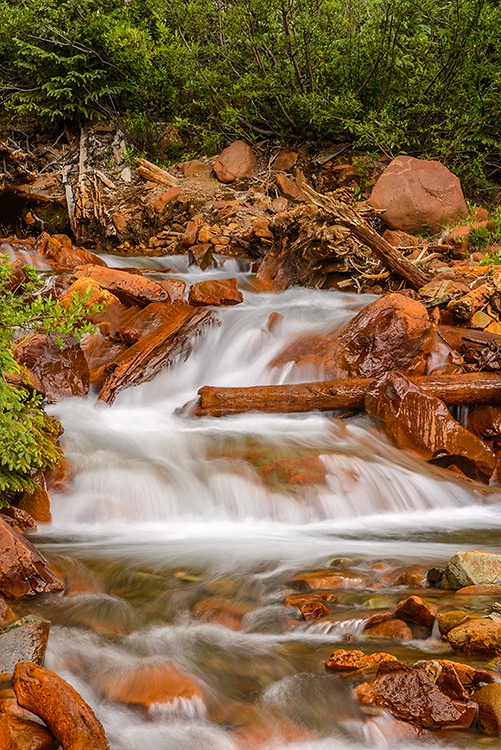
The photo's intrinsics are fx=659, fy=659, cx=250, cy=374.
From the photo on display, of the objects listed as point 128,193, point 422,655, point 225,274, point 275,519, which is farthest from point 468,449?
point 128,193

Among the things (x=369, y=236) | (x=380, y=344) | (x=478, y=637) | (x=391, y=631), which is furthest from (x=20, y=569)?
(x=369, y=236)

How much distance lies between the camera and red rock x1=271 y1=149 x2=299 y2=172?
46.2 ft

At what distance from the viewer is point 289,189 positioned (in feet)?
43.5

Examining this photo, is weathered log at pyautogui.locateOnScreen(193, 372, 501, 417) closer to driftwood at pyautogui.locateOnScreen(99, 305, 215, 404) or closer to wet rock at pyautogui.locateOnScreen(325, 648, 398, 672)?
driftwood at pyautogui.locateOnScreen(99, 305, 215, 404)

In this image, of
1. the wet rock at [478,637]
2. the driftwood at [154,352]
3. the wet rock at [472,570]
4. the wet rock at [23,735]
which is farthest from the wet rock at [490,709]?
the driftwood at [154,352]

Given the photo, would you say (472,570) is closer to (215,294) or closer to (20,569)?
(20,569)

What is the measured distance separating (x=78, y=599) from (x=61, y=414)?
9.07ft

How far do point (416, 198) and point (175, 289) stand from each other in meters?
4.48

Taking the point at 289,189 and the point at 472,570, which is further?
the point at 289,189

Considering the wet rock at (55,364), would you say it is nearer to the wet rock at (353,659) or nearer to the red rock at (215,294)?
the red rock at (215,294)

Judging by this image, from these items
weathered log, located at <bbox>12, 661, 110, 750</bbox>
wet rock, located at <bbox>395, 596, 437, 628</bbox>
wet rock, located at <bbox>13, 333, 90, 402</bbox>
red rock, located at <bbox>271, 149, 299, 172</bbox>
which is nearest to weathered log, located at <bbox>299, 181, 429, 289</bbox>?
wet rock, located at <bbox>13, 333, 90, 402</bbox>

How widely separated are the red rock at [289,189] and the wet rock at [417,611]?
10818mm

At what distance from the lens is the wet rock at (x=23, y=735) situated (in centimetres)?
215

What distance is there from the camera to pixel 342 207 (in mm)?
8250
